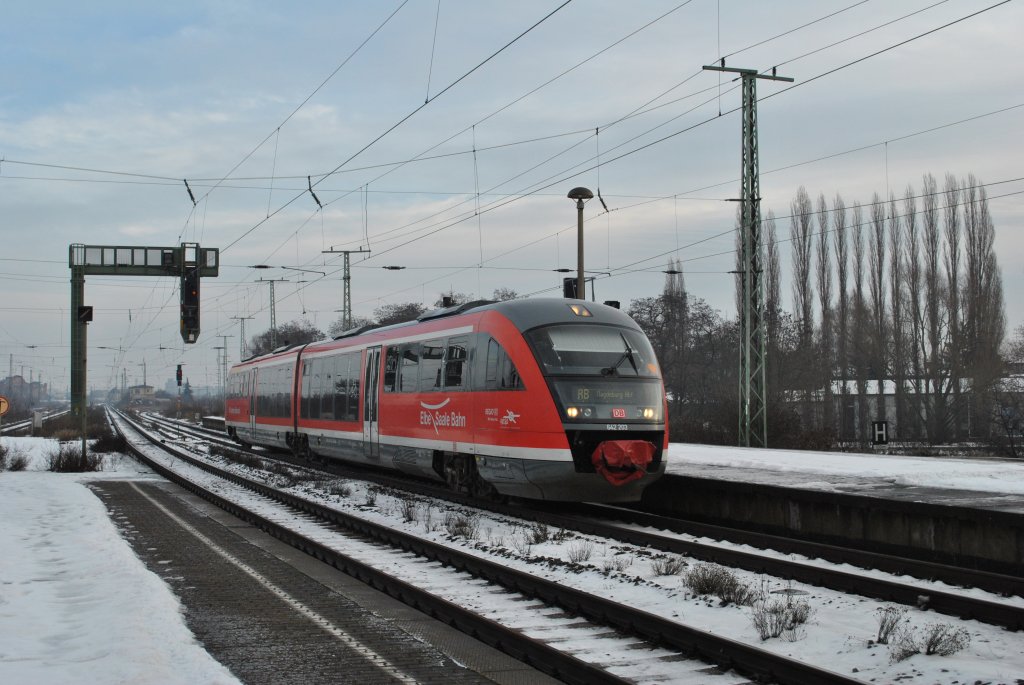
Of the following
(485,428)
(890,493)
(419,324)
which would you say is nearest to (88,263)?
(419,324)

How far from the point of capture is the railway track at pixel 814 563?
8438mm

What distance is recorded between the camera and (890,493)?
43.7ft

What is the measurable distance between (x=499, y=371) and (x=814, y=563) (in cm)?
597

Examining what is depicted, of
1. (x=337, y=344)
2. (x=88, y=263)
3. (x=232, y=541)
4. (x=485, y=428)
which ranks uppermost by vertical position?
(x=88, y=263)

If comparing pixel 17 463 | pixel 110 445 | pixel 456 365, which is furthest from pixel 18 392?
pixel 456 365

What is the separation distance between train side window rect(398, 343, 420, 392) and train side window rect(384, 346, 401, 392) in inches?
10.2

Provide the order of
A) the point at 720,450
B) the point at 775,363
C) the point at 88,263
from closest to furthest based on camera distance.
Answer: the point at 720,450, the point at 88,263, the point at 775,363

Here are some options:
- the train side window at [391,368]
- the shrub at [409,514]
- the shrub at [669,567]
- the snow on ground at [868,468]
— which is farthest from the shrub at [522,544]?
the train side window at [391,368]

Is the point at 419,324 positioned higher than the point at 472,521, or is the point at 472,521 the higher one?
the point at 419,324

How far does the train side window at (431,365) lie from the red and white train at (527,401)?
0.02 m

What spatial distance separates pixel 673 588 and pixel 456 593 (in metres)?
2.11

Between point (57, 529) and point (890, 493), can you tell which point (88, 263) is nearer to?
point (57, 529)

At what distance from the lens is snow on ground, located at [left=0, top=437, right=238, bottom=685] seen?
257 inches

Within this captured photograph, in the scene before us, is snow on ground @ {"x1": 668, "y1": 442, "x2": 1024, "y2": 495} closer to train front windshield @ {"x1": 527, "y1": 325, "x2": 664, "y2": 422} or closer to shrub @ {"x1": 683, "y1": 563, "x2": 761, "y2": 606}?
train front windshield @ {"x1": 527, "y1": 325, "x2": 664, "y2": 422}
